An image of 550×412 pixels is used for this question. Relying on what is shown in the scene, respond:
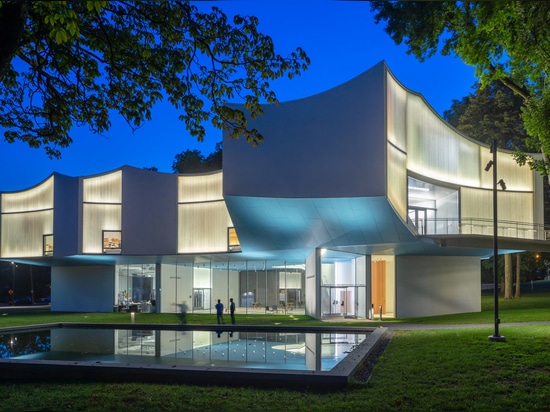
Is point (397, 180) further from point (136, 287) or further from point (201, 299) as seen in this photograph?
point (136, 287)

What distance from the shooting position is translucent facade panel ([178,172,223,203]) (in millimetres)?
40250

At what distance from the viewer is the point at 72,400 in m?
10.1

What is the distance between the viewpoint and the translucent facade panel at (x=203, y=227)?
4019 centimetres

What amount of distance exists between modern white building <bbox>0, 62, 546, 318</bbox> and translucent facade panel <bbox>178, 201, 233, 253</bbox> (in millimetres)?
102

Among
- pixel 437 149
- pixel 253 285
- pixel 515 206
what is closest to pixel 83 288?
pixel 253 285

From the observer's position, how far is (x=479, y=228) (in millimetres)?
37938

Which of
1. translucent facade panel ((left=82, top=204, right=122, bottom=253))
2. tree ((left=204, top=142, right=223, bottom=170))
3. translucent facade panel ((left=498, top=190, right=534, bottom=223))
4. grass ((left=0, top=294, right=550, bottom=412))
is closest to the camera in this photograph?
grass ((left=0, top=294, right=550, bottom=412))

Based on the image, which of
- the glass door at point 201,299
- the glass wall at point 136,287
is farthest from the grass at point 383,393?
the glass wall at point 136,287

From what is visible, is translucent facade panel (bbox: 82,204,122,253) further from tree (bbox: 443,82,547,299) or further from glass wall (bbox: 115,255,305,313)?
tree (bbox: 443,82,547,299)

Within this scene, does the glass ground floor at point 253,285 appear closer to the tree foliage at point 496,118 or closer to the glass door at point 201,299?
the glass door at point 201,299

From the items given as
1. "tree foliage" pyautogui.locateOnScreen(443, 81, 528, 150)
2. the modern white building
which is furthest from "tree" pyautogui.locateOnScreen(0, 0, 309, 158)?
"tree foliage" pyautogui.locateOnScreen(443, 81, 528, 150)

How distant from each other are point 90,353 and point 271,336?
800 cm

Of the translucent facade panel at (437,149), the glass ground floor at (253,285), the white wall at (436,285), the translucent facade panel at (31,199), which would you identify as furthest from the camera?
the translucent facade panel at (31,199)

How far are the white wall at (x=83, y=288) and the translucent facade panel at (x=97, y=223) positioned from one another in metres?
6.17
